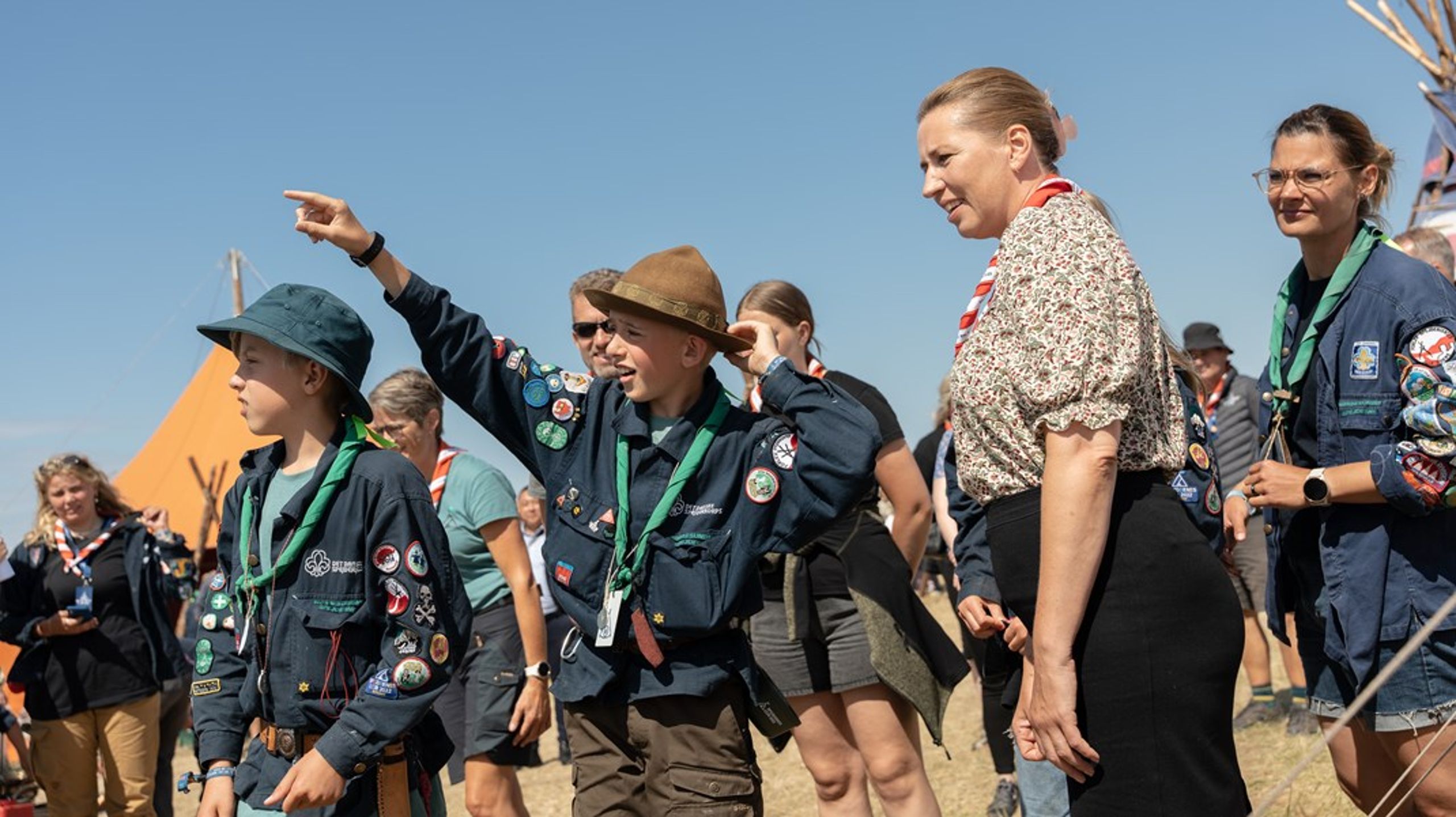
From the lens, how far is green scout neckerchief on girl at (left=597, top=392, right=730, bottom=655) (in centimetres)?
338

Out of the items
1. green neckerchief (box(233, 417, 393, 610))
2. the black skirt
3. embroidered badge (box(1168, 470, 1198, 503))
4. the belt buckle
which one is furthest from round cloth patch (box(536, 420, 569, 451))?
embroidered badge (box(1168, 470, 1198, 503))

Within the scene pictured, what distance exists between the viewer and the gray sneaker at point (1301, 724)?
7.74 m

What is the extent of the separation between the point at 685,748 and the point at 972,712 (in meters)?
7.75

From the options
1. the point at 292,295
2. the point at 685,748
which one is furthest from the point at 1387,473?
the point at 292,295

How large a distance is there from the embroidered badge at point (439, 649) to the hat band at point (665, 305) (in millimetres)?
937

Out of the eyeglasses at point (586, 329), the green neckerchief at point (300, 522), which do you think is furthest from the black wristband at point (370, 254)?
the eyeglasses at point (586, 329)

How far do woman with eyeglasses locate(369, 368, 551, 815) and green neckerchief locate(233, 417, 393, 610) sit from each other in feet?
5.51

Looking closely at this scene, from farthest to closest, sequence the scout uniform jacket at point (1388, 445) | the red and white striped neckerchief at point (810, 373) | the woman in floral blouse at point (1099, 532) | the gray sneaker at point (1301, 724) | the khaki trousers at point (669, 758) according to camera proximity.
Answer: the gray sneaker at point (1301, 724), the red and white striped neckerchief at point (810, 373), the khaki trousers at point (669, 758), the scout uniform jacket at point (1388, 445), the woman in floral blouse at point (1099, 532)

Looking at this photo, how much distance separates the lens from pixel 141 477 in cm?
2120

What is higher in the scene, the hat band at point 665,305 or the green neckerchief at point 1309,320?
the hat band at point 665,305

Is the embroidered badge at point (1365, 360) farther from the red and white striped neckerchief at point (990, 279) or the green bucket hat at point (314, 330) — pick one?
the green bucket hat at point (314, 330)

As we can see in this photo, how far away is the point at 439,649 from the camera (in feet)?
11.3

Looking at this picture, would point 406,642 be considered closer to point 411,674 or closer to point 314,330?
point 411,674

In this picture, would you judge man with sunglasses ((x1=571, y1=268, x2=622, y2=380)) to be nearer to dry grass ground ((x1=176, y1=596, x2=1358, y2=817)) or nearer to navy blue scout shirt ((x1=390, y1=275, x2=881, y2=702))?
navy blue scout shirt ((x1=390, y1=275, x2=881, y2=702))
